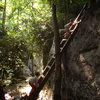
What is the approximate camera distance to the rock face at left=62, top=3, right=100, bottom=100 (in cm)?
436

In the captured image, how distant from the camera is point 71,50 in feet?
19.1

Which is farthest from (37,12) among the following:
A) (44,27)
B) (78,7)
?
(78,7)

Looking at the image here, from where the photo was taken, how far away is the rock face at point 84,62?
436cm

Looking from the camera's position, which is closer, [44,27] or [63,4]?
[63,4]

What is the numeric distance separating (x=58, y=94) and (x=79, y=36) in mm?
2528

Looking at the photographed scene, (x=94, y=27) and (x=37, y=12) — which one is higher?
(x=37, y=12)

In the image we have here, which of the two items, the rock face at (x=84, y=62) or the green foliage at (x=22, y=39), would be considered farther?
the green foliage at (x=22, y=39)

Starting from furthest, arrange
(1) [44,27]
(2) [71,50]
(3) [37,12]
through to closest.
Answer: (3) [37,12] < (1) [44,27] < (2) [71,50]

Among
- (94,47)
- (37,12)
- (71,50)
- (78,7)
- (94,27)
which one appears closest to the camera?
(94,47)

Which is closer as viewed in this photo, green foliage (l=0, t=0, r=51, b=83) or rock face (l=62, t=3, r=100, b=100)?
Result: rock face (l=62, t=3, r=100, b=100)

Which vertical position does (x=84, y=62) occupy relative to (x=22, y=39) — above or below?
below

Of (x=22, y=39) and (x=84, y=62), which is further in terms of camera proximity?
(x=22, y=39)

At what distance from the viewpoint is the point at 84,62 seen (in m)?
4.90

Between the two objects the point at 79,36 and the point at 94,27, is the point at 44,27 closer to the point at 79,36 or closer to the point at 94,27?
the point at 79,36
